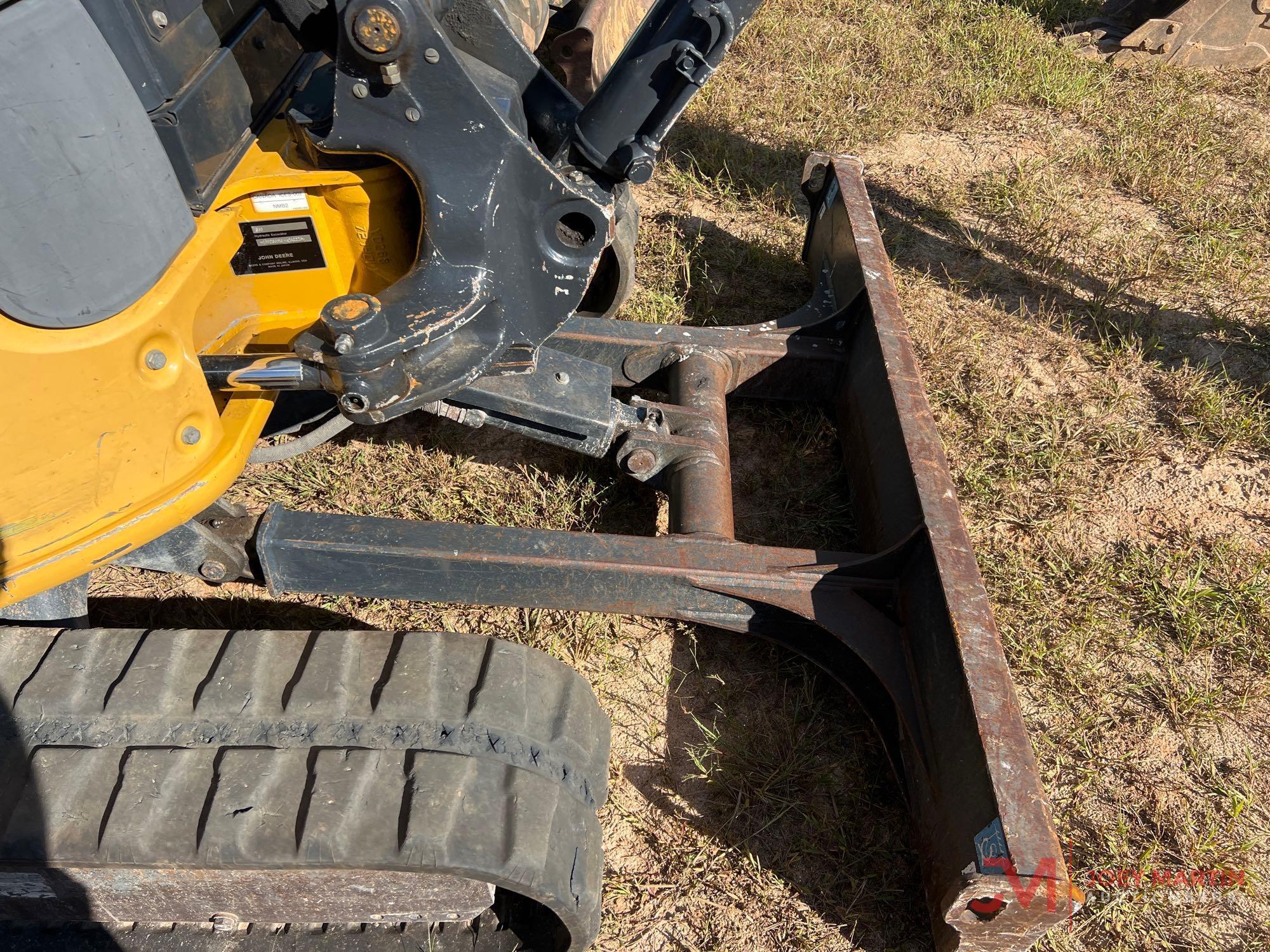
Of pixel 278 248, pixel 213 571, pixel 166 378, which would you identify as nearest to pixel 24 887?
pixel 213 571

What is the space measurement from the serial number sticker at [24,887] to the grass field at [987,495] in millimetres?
923

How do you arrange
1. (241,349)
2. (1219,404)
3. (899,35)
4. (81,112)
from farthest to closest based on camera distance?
(899,35)
(1219,404)
(241,349)
(81,112)

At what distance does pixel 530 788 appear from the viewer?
1.66 m

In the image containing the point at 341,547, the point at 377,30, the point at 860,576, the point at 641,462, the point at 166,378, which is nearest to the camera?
the point at 377,30

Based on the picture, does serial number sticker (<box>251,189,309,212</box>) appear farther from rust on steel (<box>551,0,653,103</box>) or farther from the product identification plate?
rust on steel (<box>551,0,653,103</box>)

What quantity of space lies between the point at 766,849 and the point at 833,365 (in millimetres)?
1504

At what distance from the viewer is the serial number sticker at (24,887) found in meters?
1.61

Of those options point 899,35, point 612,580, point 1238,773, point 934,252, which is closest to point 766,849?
point 612,580

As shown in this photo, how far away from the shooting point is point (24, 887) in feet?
5.41

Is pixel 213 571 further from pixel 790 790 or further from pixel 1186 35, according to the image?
pixel 1186 35

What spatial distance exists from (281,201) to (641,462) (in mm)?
1094

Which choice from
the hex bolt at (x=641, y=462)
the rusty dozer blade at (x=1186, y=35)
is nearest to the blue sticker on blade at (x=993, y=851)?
the hex bolt at (x=641, y=462)

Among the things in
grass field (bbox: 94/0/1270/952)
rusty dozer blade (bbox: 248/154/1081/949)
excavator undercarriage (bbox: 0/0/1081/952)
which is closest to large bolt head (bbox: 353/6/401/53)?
excavator undercarriage (bbox: 0/0/1081/952)

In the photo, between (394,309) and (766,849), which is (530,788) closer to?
(766,849)
